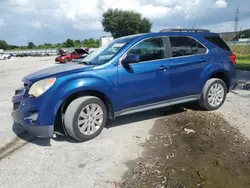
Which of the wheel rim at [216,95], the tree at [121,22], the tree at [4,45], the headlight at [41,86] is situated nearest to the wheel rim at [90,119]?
the headlight at [41,86]

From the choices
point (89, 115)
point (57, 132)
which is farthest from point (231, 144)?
point (57, 132)

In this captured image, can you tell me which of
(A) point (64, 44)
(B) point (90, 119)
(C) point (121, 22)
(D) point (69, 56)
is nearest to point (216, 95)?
(B) point (90, 119)

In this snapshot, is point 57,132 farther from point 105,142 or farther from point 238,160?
point 238,160

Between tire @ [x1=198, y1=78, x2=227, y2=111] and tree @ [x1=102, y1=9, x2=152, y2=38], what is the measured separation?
52.6m

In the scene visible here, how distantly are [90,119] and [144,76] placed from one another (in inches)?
49.6

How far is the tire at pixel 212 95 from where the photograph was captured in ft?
19.0

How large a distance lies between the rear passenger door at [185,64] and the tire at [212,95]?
0.22m

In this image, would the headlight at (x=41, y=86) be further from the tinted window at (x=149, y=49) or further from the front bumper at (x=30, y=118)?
the tinted window at (x=149, y=49)

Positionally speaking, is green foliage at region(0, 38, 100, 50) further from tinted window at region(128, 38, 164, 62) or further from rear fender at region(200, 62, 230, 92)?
tinted window at region(128, 38, 164, 62)

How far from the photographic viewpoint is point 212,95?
5.96 m

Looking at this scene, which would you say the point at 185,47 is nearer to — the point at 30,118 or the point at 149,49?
the point at 149,49

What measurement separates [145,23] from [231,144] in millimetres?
59493

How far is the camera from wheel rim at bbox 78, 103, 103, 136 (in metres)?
4.41

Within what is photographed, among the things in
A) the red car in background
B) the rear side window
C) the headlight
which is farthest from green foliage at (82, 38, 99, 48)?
the headlight
